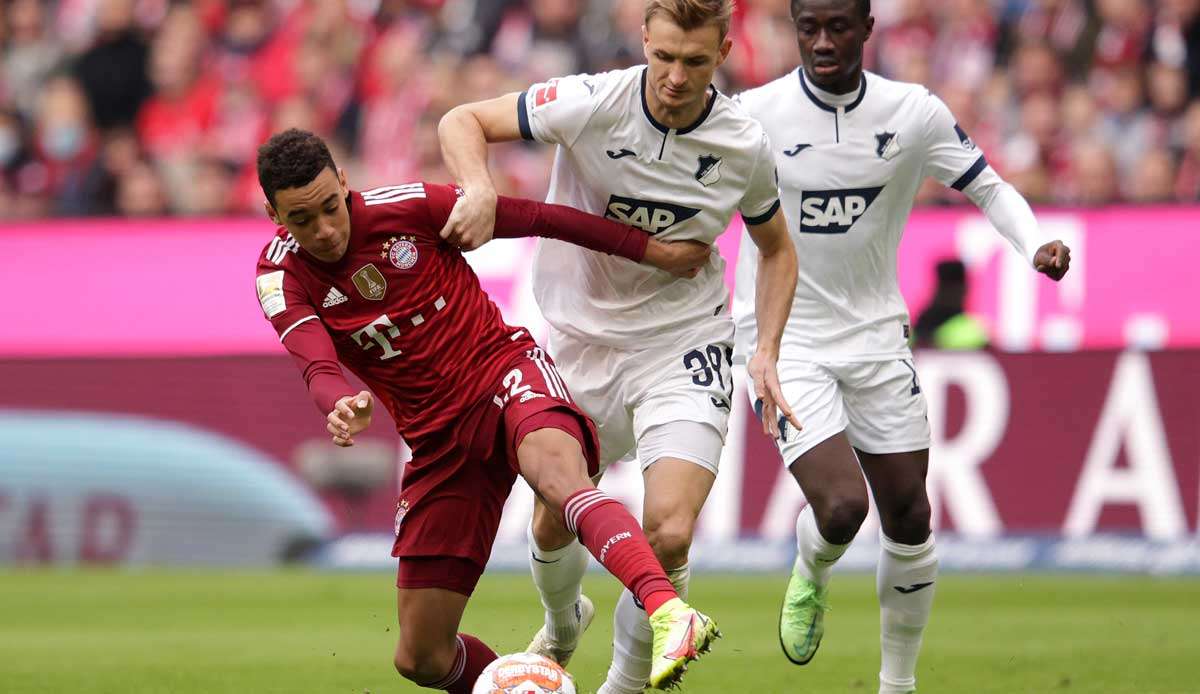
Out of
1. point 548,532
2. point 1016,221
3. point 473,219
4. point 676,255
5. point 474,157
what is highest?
point 474,157

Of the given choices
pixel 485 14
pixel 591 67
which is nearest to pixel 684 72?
pixel 591 67

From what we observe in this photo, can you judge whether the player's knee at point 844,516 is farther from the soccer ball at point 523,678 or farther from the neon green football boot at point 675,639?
the neon green football boot at point 675,639

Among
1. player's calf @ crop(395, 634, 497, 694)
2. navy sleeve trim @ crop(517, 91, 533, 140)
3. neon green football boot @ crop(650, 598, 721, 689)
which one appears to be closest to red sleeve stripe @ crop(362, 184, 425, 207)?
navy sleeve trim @ crop(517, 91, 533, 140)

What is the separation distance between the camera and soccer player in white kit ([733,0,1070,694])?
7.39m

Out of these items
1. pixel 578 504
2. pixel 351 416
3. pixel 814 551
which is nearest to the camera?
pixel 351 416

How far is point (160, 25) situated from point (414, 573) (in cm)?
1168

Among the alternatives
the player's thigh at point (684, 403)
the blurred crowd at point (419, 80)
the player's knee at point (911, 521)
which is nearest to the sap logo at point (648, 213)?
the player's thigh at point (684, 403)

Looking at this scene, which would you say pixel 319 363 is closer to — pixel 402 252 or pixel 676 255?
pixel 402 252

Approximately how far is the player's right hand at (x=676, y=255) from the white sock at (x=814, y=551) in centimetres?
126

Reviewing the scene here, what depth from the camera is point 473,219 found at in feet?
20.1

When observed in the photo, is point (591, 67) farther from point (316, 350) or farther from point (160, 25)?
point (316, 350)

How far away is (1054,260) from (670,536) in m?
1.97

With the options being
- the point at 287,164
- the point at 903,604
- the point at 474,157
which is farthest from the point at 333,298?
the point at 903,604

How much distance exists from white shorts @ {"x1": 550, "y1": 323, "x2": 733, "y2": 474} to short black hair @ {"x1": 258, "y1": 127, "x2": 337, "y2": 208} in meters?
1.57
